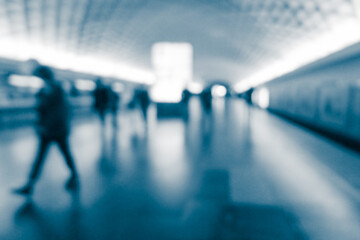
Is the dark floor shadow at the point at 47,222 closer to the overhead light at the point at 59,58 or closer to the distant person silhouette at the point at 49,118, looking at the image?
the distant person silhouette at the point at 49,118

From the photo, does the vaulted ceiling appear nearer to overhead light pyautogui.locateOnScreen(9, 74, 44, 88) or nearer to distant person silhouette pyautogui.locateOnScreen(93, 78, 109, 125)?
overhead light pyautogui.locateOnScreen(9, 74, 44, 88)

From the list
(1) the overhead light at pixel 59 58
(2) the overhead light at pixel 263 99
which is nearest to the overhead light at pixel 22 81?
→ (1) the overhead light at pixel 59 58

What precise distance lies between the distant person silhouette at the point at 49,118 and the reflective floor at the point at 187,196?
303 mm

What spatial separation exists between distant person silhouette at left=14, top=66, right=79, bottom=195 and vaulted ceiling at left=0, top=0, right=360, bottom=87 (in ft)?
27.1

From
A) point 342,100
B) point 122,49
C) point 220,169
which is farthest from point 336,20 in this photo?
point 122,49

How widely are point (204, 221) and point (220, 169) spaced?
1.92m

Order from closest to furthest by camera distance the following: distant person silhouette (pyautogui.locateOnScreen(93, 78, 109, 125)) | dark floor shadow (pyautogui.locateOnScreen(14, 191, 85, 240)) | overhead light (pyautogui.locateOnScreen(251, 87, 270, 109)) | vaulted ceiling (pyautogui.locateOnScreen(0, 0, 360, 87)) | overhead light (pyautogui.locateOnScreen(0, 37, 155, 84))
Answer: dark floor shadow (pyautogui.locateOnScreen(14, 191, 85, 240)) → distant person silhouette (pyautogui.locateOnScreen(93, 78, 109, 125)) → vaulted ceiling (pyautogui.locateOnScreen(0, 0, 360, 87)) → overhead light (pyautogui.locateOnScreen(0, 37, 155, 84)) → overhead light (pyautogui.locateOnScreen(251, 87, 270, 109))

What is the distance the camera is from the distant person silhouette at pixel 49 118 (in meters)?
3.44

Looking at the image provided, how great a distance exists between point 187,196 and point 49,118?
2.28 metres

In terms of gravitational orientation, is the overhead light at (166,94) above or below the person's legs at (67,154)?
above

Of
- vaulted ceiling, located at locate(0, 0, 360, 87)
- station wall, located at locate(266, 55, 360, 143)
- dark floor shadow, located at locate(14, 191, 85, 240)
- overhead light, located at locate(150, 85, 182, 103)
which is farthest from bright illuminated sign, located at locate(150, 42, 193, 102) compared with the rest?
dark floor shadow, located at locate(14, 191, 85, 240)

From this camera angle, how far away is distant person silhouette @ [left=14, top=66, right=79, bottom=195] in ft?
11.3

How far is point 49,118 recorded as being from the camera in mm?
3486

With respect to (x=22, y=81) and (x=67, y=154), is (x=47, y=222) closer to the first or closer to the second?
(x=67, y=154)
